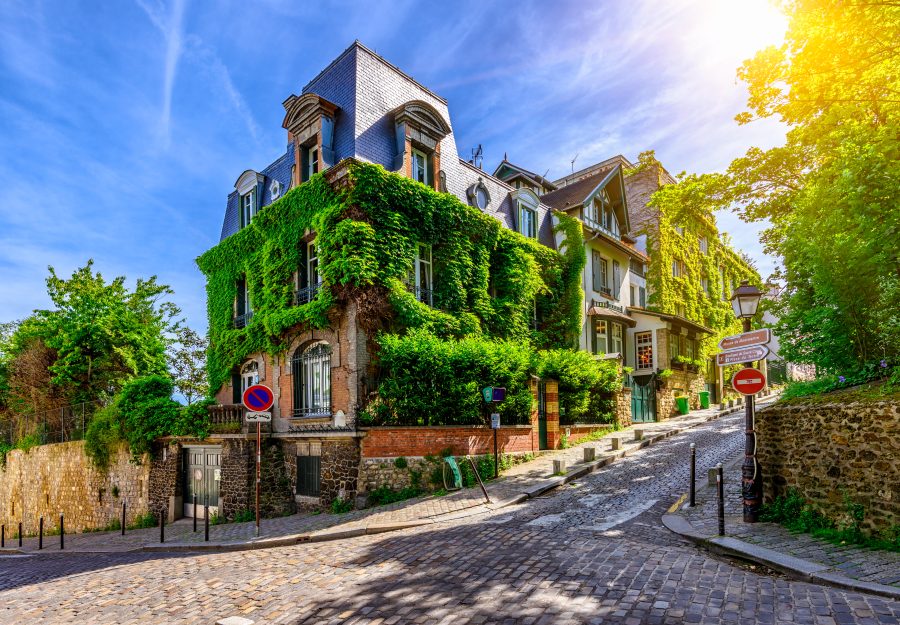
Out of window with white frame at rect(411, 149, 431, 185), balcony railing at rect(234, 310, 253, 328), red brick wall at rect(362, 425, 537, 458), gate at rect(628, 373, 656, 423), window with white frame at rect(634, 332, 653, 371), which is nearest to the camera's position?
red brick wall at rect(362, 425, 537, 458)

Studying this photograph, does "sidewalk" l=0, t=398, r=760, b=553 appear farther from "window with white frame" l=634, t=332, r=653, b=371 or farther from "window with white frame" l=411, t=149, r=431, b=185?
"window with white frame" l=634, t=332, r=653, b=371

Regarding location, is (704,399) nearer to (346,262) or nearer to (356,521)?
(346,262)

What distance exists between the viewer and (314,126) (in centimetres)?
1808

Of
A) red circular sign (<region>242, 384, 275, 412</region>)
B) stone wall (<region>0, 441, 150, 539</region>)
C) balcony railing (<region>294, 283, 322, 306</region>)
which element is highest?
balcony railing (<region>294, 283, 322, 306</region>)

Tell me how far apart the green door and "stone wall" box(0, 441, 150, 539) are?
44.0 feet

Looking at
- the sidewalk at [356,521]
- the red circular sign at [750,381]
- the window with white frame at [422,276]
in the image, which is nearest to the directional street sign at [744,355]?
the red circular sign at [750,381]

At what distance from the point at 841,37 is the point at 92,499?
86.0ft

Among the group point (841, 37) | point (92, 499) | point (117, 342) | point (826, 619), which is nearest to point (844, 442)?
point (826, 619)

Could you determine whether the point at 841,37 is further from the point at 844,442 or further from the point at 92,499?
the point at 92,499

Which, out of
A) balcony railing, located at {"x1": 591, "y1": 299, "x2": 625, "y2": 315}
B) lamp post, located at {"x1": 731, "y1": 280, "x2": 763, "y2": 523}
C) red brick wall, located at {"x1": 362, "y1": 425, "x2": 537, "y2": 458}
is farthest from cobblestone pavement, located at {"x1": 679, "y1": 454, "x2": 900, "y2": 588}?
balcony railing, located at {"x1": 591, "y1": 299, "x2": 625, "y2": 315}

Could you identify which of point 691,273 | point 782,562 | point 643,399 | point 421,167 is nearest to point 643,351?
point 643,399

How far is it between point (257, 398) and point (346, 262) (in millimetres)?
4810

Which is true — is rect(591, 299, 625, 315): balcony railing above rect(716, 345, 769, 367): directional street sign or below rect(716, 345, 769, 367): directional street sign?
above

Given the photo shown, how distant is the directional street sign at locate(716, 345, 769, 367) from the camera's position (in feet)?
Result: 29.4
